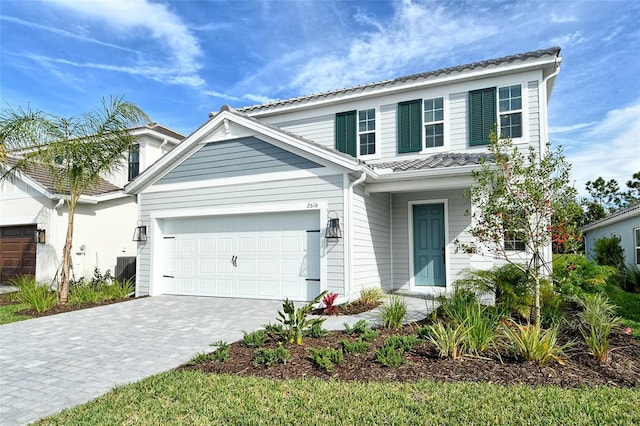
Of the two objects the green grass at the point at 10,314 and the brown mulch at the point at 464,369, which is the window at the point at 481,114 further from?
Answer: the green grass at the point at 10,314

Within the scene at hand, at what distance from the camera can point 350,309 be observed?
859 centimetres

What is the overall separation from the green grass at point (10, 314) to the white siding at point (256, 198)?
8.95 ft

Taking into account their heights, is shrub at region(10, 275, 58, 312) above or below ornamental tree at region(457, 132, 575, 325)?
below

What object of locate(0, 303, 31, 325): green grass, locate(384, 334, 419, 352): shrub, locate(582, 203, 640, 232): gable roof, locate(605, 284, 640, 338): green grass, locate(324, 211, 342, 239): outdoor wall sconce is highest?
locate(582, 203, 640, 232): gable roof

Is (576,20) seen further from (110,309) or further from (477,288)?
(110,309)

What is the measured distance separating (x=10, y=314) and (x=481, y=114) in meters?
12.1

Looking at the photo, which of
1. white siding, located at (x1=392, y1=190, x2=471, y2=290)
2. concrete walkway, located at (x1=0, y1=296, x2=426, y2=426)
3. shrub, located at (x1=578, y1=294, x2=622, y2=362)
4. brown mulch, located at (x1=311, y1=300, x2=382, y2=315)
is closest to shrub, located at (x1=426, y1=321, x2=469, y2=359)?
shrub, located at (x1=578, y1=294, x2=622, y2=362)

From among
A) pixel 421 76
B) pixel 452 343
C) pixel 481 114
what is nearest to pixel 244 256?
pixel 452 343

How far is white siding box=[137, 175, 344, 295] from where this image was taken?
938 centimetres

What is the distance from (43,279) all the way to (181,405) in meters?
11.6

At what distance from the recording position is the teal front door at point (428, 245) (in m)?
A: 11.2

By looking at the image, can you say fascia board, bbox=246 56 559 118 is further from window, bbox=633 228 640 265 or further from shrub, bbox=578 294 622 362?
window, bbox=633 228 640 265

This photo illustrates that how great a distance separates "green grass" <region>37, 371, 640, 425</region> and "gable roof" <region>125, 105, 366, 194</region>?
5.84 meters

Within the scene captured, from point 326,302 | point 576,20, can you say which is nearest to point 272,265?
point 326,302
